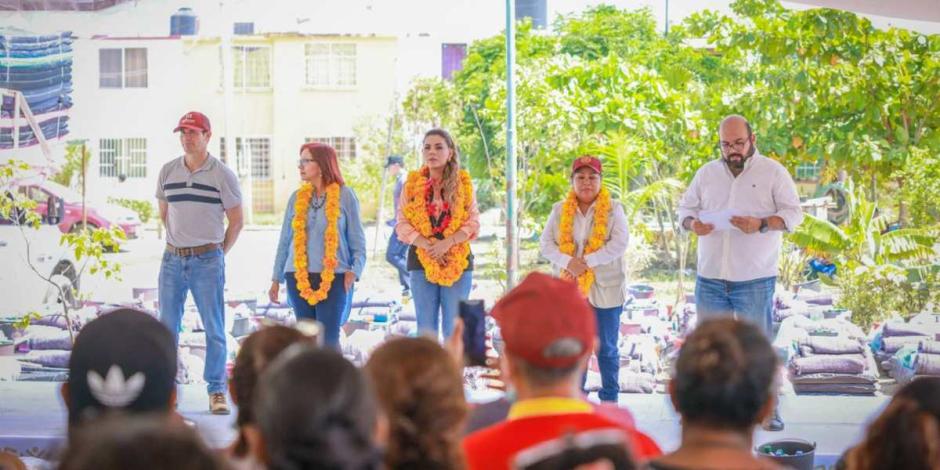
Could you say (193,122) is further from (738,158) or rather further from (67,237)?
(738,158)

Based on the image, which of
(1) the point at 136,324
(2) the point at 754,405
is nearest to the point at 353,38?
(1) the point at 136,324

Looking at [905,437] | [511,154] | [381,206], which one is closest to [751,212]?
[511,154]

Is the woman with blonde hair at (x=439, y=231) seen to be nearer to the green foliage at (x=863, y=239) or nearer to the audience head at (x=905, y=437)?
the green foliage at (x=863, y=239)

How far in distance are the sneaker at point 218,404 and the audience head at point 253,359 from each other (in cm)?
361

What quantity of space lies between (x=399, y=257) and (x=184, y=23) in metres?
1.84

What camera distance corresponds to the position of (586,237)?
5.82 meters

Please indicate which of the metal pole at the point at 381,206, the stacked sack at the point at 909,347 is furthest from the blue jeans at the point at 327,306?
the stacked sack at the point at 909,347

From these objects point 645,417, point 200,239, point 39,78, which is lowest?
point 645,417

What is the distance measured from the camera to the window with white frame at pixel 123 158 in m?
6.67

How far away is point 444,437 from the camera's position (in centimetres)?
198

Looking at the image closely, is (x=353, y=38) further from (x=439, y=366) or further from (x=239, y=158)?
(x=439, y=366)

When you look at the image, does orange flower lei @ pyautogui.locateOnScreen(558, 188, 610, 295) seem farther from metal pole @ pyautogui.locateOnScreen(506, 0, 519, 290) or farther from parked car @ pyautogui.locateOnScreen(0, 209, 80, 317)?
parked car @ pyautogui.locateOnScreen(0, 209, 80, 317)

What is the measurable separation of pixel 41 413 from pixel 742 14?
4.47 m

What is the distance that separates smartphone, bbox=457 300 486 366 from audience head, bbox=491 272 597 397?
2.24ft
